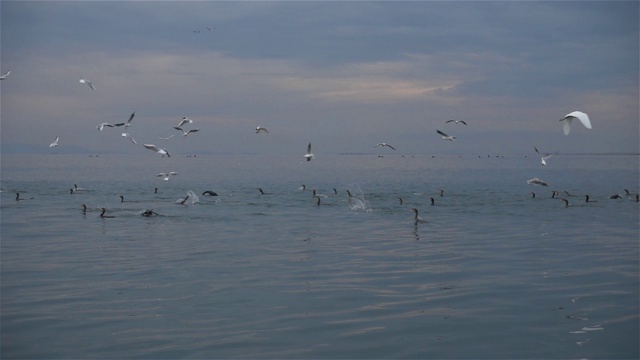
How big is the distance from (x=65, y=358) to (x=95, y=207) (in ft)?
89.5

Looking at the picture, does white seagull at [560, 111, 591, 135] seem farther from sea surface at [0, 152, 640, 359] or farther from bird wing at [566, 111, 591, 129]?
sea surface at [0, 152, 640, 359]

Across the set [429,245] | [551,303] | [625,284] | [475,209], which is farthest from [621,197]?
[551,303]

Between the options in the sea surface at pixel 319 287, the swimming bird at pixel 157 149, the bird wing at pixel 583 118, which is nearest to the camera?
the sea surface at pixel 319 287

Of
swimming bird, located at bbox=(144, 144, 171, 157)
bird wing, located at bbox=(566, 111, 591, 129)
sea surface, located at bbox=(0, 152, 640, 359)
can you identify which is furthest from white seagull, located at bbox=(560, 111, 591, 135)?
swimming bird, located at bbox=(144, 144, 171, 157)

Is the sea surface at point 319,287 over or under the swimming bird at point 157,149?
under

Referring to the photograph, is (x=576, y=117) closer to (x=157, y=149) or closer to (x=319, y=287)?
(x=319, y=287)

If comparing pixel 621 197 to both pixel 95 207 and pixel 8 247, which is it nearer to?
pixel 95 207

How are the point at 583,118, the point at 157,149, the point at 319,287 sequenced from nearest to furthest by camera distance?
the point at 583,118, the point at 319,287, the point at 157,149

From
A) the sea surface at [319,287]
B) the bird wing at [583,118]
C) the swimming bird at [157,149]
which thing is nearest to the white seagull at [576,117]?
the bird wing at [583,118]

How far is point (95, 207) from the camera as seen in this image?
36.2 m

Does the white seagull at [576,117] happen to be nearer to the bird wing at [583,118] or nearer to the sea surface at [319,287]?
the bird wing at [583,118]

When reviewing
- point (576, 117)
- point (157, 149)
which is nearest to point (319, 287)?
point (576, 117)

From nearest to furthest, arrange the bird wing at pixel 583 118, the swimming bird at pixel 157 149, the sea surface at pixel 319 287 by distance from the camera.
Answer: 1. the sea surface at pixel 319 287
2. the bird wing at pixel 583 118
3. the swimming bird at pixel 157 149

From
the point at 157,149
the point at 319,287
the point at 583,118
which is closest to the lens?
the point at 583,118
